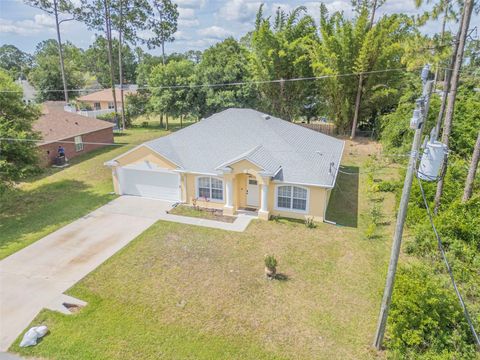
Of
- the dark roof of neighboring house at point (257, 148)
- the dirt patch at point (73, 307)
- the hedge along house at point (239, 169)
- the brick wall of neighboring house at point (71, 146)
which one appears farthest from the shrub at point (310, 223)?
the brick wall of neighboring house at point (71, 146)

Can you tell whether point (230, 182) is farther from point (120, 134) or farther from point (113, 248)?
point (120, 134)

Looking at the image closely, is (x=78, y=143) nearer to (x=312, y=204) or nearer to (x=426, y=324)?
(x=312, y=204)

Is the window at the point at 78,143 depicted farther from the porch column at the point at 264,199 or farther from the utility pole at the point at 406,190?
the utility pole at the point at 406,190

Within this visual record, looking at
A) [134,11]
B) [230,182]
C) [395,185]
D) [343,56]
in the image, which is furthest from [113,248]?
[134,11]

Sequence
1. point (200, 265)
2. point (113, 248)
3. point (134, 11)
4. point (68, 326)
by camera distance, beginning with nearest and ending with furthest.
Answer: point (68, 326)
point (200, 265)
point (113, 248)
point (134, 11)

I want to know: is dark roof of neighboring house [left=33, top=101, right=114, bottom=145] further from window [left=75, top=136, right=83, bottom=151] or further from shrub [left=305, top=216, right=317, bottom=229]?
shrub [left=305, top=216, right=317, bottom=229]

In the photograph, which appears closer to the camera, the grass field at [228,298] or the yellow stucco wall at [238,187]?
the grass field at [228,298]

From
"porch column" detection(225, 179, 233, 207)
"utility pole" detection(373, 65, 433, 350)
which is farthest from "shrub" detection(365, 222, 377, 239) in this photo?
"porch column" detection(225, 179, 233, 207)
